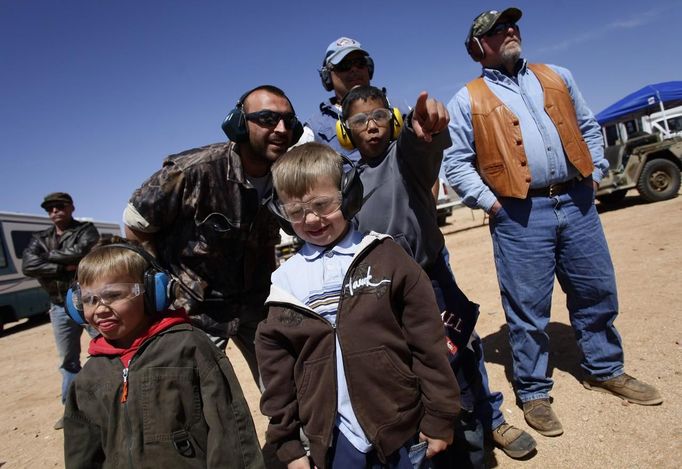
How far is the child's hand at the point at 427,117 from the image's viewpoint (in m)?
1.74

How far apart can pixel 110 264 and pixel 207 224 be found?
0.65m

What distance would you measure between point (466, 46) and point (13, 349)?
1212cm

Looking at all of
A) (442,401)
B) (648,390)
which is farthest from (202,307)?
(648,390)

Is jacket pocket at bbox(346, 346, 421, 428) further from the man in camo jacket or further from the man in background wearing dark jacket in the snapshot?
the man in background wearing dark jacket

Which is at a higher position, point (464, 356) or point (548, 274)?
point (548, 274)

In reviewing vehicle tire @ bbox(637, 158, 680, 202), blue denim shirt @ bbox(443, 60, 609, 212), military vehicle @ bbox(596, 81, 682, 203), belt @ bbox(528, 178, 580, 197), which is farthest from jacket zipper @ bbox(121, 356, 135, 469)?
vehicle tire @ bbox(637, 158, 680, 202)

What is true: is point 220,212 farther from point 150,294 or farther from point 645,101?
point 645,101

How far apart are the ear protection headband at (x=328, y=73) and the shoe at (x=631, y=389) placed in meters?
2.81

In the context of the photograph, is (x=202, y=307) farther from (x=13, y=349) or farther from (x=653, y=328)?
(x=13, y=349)

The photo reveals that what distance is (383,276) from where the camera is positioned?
166 cm

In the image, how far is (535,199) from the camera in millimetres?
2844

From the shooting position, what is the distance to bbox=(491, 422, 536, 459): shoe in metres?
2.56

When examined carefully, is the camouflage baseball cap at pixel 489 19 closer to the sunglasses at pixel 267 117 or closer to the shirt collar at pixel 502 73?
the shirt collar at pixel 502 73

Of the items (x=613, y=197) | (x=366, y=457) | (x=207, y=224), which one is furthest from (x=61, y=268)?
(x=613, y=197)
